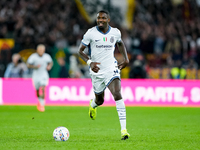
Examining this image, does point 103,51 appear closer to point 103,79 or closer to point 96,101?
point 103,79

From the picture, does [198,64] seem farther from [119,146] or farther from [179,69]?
[119,146]

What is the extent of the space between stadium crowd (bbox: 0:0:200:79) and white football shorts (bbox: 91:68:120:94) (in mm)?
10087

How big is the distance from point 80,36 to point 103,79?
14.4 metres

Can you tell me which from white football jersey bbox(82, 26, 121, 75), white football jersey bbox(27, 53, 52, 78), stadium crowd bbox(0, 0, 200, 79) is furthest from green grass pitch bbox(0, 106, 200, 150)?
stadium crowd bbox(0, 0, 200, 79)

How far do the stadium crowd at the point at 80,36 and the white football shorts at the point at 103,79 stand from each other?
33.1 ft

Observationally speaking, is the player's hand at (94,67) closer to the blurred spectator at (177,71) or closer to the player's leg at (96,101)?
the player's leg at (96,101)

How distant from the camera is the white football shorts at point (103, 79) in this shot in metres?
7.95

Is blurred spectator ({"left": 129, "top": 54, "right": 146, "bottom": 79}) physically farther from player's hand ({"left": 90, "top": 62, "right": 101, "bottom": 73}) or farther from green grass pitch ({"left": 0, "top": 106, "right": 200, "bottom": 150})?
player's hand ({"left": 90, "top": 62, "right": 101, "bottom": 73})

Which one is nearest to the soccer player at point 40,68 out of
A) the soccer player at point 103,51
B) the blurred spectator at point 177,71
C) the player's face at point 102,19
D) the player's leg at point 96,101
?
the player's leg at point 96,101

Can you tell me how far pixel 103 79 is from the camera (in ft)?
26.7

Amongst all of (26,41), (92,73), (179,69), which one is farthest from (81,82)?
(92,73)

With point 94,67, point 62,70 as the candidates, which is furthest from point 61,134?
point 62,70

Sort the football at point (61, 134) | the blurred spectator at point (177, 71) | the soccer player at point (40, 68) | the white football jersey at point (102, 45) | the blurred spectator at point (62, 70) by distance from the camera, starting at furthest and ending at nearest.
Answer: the blurred spectator at point (177, 71) < the blurred spectator at point (62, 70) < the soccer player at point (40, 68) < the white football jersey at point (102, 45) < the football at point (61, 134)

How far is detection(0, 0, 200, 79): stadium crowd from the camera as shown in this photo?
2036 cm
